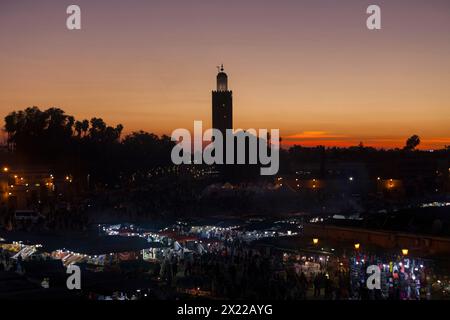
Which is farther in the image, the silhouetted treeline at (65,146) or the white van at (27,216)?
the silhouetted treeline at (65,146)

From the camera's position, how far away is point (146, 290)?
39.4 ft

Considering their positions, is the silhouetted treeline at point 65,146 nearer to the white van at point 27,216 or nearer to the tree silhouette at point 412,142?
the white van at point 27,216

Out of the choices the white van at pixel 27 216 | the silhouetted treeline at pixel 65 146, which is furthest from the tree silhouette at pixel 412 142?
the white van at pixel 27 216

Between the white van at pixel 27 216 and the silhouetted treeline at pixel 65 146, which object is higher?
the silhouetted treeline at pixel 65 146

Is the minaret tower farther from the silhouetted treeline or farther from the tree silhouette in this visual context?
the tree silhouette

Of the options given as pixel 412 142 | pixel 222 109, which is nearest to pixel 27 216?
pixel 222 109

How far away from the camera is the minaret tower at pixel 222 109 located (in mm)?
47125

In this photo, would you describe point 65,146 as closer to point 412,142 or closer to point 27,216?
point 27,216

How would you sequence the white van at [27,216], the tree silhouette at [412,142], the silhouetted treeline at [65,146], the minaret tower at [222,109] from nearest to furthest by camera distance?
the white van at [27,216] → the minaret tower at [222,109] → the silhouetted treeline at [65,146] → the tree silhouette at [412,142]

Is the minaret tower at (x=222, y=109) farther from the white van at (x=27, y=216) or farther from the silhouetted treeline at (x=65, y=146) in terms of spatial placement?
the white van at (x=27, y=216)

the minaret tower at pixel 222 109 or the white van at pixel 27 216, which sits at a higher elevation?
the minaret tower at pixel 222 109

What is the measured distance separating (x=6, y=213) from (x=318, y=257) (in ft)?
59.7

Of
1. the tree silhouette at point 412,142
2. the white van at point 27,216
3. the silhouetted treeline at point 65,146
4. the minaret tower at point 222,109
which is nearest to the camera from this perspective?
the white van at point 27,216
